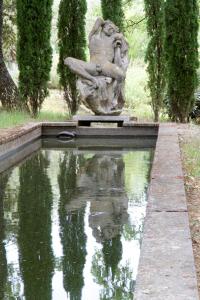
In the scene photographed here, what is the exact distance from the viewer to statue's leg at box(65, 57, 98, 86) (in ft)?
41.3

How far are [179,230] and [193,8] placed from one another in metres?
11.8

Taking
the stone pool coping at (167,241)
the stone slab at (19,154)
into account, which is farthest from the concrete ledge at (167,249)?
the stone slab at (19,154)

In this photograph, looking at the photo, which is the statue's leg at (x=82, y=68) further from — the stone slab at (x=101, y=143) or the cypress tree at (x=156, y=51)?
the cypress tree at (x=156, y=51)

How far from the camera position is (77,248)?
4191 mm

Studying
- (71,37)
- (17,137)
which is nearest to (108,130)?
(17,137)

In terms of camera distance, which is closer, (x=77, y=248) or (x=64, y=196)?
(x=77, y=248)

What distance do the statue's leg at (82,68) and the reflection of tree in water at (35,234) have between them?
17.6 ft

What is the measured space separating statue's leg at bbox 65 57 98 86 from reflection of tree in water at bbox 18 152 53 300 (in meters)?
5.37

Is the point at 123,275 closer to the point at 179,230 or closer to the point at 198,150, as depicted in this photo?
the point at 179,230

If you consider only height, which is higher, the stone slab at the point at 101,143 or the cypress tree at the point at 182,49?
the cypress tree at the point at 182,49

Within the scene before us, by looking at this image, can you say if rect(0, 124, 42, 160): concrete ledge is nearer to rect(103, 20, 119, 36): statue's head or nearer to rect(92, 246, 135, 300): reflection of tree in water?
rect(103, 20, 119, 36): statue's head

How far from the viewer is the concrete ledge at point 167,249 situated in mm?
2572

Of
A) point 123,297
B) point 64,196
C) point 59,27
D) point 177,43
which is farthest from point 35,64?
point 123,297

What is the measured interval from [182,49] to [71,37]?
322 cm
